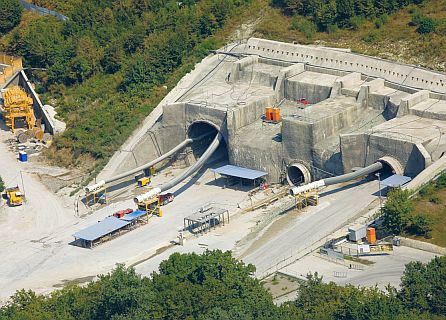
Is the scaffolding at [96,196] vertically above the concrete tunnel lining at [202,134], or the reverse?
the concrete tunnel lining at [202,134]

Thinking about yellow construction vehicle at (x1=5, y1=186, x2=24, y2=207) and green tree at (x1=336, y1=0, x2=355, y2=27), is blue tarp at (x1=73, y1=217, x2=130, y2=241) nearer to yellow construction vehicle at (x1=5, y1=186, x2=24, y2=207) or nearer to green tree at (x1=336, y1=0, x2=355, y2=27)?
yellow construction vehicle at (x1=5, y1=186, x2=24, y2=207)

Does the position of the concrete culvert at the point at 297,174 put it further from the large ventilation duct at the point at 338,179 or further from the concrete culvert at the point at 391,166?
the concrete culvert at the point at 391,166

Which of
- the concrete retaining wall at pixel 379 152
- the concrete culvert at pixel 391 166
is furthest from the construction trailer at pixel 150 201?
the concrete culvert at pixel 391 166

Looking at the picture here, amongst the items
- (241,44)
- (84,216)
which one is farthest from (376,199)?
(241,44)

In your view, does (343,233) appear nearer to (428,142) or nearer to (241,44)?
(428,142)

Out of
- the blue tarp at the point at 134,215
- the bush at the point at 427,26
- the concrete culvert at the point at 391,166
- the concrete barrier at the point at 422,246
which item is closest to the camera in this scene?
the concrete barrier at the point at 422,246

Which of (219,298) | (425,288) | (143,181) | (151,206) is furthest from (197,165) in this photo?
(425,288)
